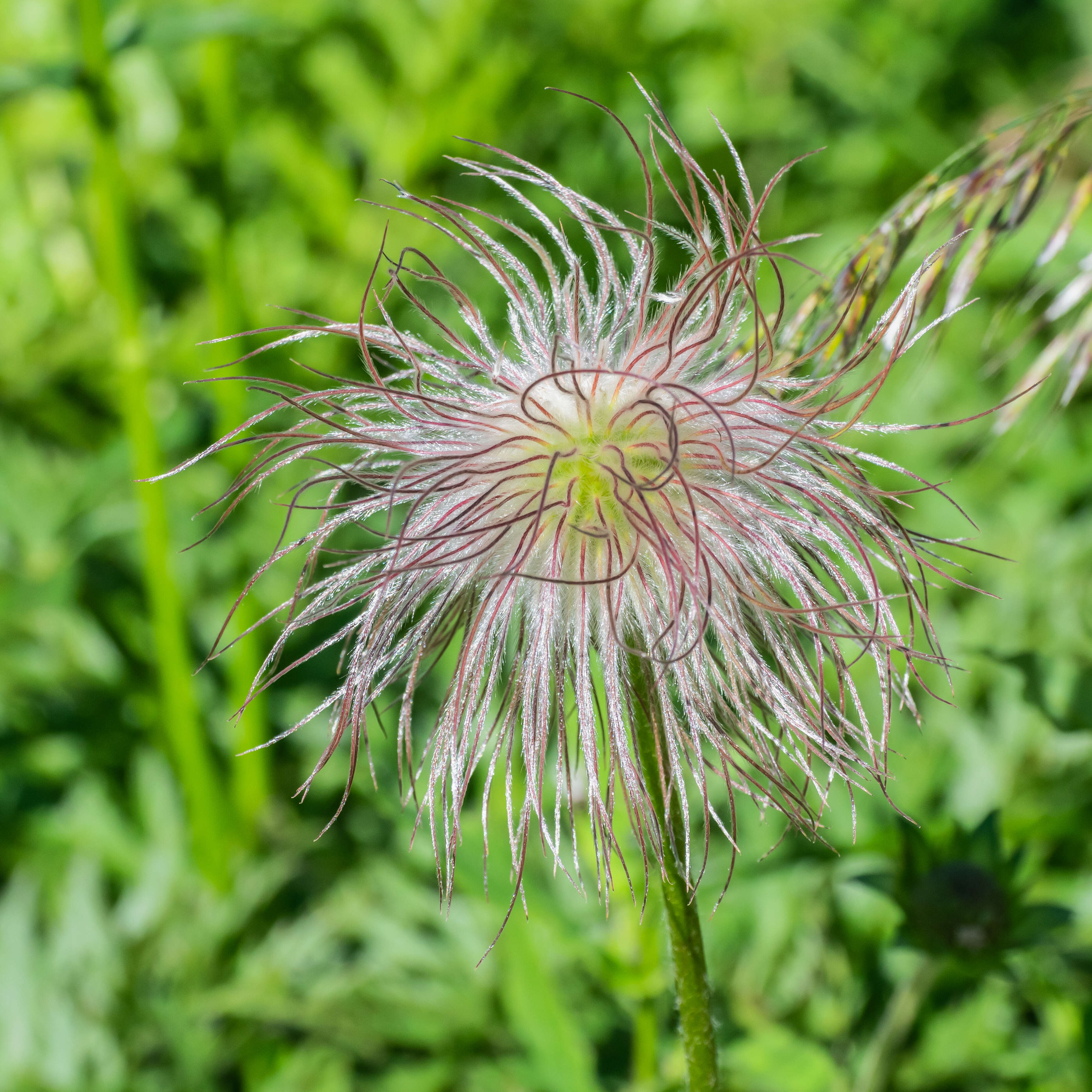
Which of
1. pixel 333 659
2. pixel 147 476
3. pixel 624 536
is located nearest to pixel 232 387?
pixel 147 476

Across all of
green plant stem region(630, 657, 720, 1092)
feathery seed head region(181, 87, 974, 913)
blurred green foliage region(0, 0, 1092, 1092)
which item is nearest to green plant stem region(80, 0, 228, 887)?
blurred green foliage region(0, 0, 1092, 1092)

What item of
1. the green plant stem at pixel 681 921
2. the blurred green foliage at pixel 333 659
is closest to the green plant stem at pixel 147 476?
the blurred green foliage at pixel 333 659

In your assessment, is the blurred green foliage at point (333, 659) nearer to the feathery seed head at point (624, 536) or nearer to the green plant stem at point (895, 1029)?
the green plant stem at point (895, 1029)

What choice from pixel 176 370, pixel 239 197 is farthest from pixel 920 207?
pixel 239 197

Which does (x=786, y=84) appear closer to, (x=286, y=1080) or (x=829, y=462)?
(x=829, y=462)

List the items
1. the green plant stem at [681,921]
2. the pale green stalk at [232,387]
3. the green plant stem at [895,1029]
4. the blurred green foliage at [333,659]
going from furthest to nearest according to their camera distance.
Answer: the pale green stalk at [232,387], the blurred green foliage at [333,659], the green plant stem at [895,1029], the green plant stem at [681,921]

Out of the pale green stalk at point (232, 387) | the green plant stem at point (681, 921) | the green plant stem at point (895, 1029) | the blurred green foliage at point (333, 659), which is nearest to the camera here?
the green plant stem at point (681, 921)

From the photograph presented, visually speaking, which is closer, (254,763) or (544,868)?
(544,868)
